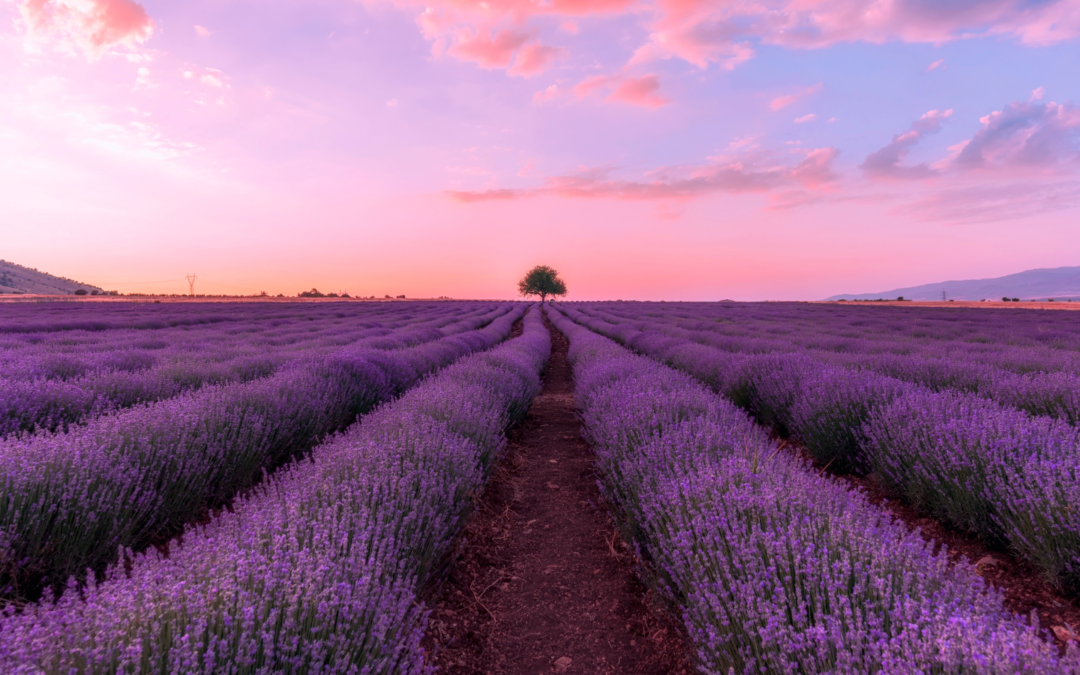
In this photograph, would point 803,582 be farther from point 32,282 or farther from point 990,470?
point 32,282

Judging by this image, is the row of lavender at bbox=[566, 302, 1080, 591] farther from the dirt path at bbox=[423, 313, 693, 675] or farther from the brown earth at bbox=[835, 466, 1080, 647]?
the dirt path at bbox=[423, 313, 693, 675]

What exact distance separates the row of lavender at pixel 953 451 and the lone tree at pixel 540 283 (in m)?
59.4

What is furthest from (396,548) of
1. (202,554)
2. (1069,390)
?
(1069,390)

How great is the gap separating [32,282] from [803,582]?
12676cm

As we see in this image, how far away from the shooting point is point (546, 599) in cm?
252

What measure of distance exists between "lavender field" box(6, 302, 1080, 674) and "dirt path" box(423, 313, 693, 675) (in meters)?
0.14

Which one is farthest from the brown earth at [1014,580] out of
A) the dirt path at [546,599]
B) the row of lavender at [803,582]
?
the dirt path at [546,599]

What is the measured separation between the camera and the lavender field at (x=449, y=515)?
1.15 meters

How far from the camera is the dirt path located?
6.82 ft

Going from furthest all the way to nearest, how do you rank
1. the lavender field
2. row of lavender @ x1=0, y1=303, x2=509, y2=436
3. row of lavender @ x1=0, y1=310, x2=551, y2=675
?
row of lavender @ x1=0, y1=303, x2=509, y2=436 → the lavender field → row of lavender @ x1=0, y1=310, x2=551, y2=675

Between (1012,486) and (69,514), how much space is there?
4.41 meters

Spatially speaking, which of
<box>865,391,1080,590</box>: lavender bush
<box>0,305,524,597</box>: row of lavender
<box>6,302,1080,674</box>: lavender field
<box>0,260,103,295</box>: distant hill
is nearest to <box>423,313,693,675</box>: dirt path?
<box>6,302,1080,674</box>: lavender field

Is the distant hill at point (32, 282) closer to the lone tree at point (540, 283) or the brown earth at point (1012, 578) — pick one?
the lone tree at point (540, 283)

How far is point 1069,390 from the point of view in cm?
387
